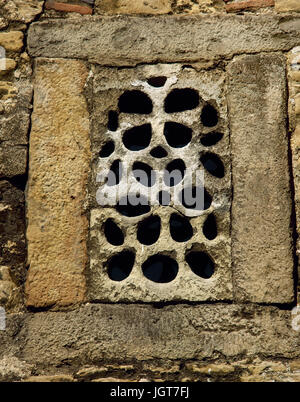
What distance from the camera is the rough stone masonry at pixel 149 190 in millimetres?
2500

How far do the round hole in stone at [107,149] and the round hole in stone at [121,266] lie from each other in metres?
0.50

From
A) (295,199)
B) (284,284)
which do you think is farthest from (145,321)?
(295,199)

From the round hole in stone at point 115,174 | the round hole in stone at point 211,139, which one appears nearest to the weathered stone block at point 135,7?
the round hole in stone at point 211,139

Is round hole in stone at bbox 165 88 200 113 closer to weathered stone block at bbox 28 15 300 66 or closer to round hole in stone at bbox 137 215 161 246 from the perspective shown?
weathered stone block at bbox 28 15 300 66

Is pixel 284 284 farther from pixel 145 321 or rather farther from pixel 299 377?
pixel 145 321

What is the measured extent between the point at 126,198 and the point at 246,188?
22.2 inches

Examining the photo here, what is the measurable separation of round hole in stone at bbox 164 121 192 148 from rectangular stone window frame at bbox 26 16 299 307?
0.25m

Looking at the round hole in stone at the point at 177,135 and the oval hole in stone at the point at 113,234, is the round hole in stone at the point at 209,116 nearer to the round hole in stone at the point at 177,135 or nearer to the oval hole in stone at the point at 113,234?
the round hole in stone at the point at 177,135

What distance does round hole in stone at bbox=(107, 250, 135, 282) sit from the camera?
105 inches

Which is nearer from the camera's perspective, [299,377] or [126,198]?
[299,377]

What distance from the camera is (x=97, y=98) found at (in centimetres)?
275

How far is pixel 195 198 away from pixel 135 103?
61 centimetres

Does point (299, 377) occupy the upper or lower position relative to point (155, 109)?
lower

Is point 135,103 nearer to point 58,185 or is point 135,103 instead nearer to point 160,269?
point 58,185
